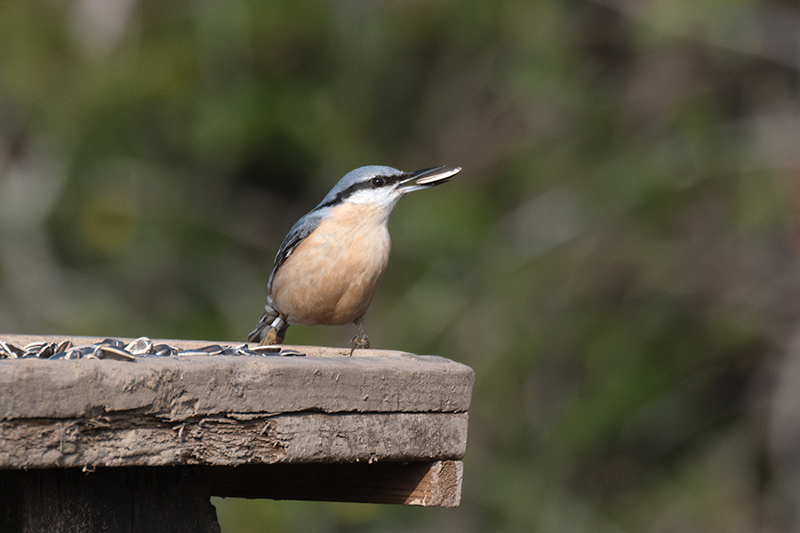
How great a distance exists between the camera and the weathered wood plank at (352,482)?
2.32 metres

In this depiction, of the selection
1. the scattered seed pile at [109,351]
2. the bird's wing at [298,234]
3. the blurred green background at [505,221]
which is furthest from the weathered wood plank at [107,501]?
the blurred green background at [505,221]

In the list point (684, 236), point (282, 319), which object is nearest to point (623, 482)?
point (684, 236)

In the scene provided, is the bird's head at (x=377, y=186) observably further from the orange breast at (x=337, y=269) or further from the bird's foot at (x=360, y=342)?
the bird's foot at (x=360, y=342)

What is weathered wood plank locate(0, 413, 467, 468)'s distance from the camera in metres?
1.68

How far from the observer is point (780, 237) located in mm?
8992

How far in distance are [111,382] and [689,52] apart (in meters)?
9.41

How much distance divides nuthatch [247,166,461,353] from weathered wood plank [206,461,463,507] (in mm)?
1062

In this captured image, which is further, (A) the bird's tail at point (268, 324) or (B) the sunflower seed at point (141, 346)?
(A) the bird's tail at point (268, 324)

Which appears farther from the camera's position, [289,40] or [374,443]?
[289,40]

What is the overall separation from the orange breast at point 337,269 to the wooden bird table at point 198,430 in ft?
4.35

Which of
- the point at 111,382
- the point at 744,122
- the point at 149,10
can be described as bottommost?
the point at 111,382

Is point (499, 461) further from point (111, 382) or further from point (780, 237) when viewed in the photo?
point (111, 382)

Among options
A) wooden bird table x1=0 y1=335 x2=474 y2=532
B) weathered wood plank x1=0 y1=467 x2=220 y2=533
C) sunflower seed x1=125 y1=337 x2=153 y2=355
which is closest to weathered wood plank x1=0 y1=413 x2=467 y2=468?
wooden bird table x1=0 y1=335 x2=474 y2=532

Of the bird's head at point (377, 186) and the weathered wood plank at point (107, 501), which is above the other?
the bird's head at point (377, 186)
